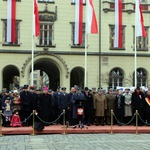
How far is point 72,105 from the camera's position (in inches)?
687

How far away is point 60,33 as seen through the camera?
3422 cm

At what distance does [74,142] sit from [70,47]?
21.5 m

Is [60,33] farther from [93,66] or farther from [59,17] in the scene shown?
[93,66]

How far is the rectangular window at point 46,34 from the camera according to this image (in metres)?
34.2

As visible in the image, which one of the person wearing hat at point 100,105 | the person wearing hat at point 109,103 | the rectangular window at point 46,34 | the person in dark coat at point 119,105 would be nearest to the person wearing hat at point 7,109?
the person wearing hat at point 100,105

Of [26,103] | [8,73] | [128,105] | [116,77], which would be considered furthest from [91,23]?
[8,73]

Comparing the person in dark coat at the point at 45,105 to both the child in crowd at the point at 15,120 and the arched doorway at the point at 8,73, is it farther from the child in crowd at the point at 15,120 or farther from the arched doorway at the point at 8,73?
the arched doorway at the point at 8,73

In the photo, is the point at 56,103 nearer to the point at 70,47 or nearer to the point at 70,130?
the point at 70,130

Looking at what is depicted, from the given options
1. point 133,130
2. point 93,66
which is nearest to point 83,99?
point 133,130

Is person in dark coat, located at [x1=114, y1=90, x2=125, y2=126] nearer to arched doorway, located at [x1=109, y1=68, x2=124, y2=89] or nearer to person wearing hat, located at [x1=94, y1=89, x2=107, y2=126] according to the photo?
person wearing hat, located at [x1=94, y1=89, x2=107, y2=126]

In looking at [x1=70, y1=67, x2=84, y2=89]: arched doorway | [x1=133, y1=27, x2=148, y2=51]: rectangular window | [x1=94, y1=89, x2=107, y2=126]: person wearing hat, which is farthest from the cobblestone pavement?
[x1=133, y1=27, x2=148, y2=51]: rectangular window

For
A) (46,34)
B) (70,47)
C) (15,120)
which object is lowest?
(15,120)

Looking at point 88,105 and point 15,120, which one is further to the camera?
point 88,105

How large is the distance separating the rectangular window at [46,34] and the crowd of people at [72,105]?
16.4m
